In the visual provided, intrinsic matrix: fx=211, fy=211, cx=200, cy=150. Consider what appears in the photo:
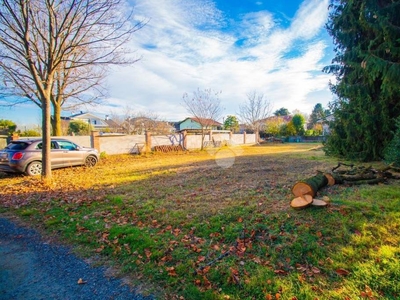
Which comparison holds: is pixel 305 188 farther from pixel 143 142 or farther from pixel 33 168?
pixel 143 142

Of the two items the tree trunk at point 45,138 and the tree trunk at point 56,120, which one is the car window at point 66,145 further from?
the tree trunk at point 56,120

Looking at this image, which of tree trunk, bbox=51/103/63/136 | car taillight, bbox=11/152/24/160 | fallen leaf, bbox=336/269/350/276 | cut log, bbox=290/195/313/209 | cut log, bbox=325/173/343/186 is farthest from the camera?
tree trunk, bbox=51/103/63/136

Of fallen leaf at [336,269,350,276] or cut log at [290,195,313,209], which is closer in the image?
fallen leaf at [336,269,350,276]

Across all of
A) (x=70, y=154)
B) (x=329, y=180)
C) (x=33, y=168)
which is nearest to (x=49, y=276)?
(x=329, y=180)

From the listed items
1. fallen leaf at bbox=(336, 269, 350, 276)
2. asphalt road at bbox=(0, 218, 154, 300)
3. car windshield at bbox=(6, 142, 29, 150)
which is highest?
car windshield at bbox=(6, 142, 29, 150)

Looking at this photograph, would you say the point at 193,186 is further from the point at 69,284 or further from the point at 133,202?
the point at 69,284

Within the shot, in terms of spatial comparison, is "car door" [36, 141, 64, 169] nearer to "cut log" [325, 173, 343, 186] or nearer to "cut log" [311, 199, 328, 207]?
"cut log" [311, 199, 328, 207]

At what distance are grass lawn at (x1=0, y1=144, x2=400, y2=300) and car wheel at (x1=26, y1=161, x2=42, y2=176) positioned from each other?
9.55 ft

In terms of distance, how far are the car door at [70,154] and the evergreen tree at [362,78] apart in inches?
480

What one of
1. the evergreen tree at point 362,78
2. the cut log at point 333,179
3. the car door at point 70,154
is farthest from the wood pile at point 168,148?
the cut log at point 333,179

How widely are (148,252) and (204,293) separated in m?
1.07

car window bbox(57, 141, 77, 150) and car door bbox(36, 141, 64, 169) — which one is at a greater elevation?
car window bbox(57, 141, 77, 150)

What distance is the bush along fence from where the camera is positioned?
13.7 meters

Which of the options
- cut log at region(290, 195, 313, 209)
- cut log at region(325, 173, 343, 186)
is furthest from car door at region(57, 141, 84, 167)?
cut log at region(325, 173, 343, 186)
